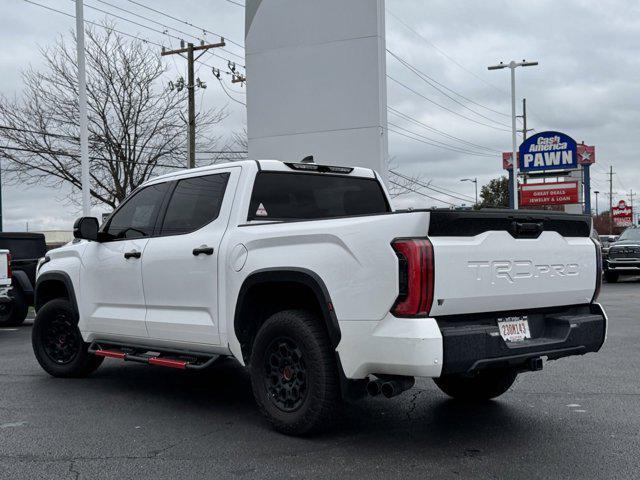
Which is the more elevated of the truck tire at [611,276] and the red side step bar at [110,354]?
the red side step bar at [110,354]

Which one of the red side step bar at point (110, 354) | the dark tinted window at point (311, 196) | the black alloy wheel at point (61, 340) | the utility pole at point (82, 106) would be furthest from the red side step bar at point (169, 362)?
the utility pole at point (82, 106)

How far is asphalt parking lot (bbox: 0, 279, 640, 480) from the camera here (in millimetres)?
4508

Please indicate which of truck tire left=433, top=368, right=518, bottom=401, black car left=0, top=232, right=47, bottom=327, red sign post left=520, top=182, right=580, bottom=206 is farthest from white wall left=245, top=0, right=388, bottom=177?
red sign post left=520, top=182, right=580, bottom=206

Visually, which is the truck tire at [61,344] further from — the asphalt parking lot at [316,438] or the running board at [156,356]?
the running board at [156,356]

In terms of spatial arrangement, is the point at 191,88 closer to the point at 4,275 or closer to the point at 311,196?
the point at 4,275

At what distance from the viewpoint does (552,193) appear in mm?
34656

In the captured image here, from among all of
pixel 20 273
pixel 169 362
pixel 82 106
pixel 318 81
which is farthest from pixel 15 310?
pixel 318 81

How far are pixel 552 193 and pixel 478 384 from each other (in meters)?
30.2

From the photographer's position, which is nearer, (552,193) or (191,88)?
(191,88)

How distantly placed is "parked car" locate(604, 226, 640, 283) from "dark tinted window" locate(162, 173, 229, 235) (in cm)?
2051

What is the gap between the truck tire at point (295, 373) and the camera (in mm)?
4840

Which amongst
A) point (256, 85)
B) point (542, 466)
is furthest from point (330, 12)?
point (542, 466)

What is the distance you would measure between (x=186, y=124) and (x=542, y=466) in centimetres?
2698

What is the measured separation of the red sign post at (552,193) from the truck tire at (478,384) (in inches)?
1170
